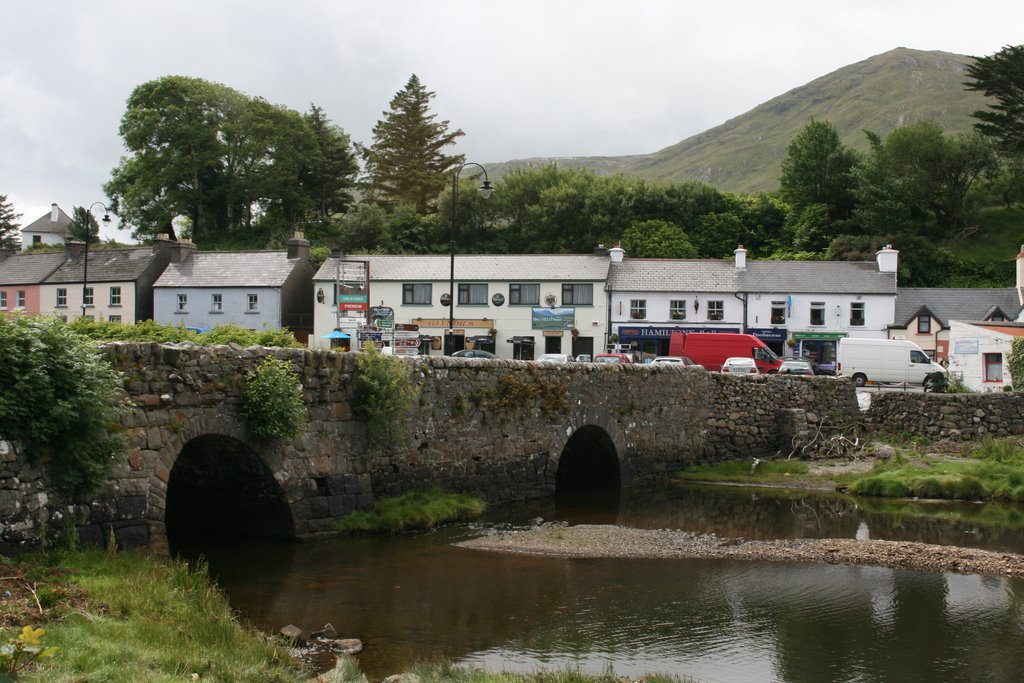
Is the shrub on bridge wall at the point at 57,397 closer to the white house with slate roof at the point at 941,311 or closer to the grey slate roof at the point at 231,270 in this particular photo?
the grey slate roof at the point at 231,270

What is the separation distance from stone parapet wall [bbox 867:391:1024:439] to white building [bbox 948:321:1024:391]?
642cm

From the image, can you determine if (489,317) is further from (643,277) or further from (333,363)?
(333,363)

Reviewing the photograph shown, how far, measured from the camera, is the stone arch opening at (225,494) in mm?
15586

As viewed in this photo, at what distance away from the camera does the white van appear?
136 ft

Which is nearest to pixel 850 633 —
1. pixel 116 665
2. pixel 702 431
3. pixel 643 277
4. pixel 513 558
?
pixel 513 558

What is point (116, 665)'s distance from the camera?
7.88m

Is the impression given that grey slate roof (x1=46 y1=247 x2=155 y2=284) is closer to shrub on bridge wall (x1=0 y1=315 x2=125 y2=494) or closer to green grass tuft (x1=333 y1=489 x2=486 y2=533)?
green grass tuft (x1=333 y1=489 x2=486 y2=533)

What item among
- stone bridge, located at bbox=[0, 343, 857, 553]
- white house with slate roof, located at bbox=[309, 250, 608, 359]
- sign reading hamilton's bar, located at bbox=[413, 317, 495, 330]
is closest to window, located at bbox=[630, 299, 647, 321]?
white house with slate roof, located at bbox=[309, 250, 608, 359]

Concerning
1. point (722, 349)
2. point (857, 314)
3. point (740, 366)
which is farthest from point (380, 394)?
point (857, 314)

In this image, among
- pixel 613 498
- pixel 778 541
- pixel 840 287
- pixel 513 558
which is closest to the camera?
pixel 513 558

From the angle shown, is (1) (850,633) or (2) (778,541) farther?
(2) (778,541)

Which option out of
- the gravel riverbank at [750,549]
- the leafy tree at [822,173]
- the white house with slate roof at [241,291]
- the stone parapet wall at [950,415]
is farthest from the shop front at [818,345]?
the gravel riverbank at [750,549]

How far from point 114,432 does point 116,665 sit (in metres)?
4.97

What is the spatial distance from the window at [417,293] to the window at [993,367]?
30.3m
